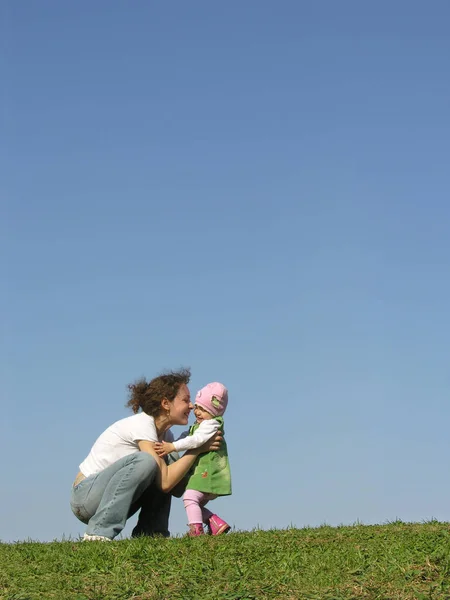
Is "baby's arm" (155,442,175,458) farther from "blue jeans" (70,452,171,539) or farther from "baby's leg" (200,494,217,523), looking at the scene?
"baby's leg" (200,494,217,523)

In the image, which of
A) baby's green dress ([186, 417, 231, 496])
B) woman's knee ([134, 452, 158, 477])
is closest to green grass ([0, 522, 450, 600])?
woman's knee ([134, 452, 158, 477])

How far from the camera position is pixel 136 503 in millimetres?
10344

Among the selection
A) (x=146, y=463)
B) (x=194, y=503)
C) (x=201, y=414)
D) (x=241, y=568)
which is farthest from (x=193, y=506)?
(x=241, y=568)

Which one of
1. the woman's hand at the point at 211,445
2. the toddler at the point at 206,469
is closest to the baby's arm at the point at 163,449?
the toddler at the point at 206,469

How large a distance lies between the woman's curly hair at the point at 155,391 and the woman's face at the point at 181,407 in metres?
0.06

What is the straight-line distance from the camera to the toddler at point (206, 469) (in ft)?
32.8

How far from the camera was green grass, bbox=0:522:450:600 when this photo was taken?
22.4ft

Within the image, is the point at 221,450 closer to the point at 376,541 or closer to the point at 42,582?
the point at 376,541

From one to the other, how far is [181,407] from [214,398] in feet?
1.40

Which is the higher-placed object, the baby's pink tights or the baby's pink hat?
the baby's pink hat

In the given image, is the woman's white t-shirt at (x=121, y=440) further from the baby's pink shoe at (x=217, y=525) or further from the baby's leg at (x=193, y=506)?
the baby's pink shoe at (x=217, y=525)

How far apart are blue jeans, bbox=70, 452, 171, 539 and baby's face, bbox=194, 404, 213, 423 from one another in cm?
100

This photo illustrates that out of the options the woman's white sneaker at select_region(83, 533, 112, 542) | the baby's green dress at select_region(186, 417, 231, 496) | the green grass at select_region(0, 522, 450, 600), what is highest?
the baby's green dress at select_region(186, 417, 231, 496)

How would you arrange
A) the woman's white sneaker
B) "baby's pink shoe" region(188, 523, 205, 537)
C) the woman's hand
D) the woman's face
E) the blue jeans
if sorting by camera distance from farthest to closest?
the woman's face, the woman's hand, "baby's pink shoe" region(188, 523, 205, 537), the blue jeans, the woman's white sneaker
